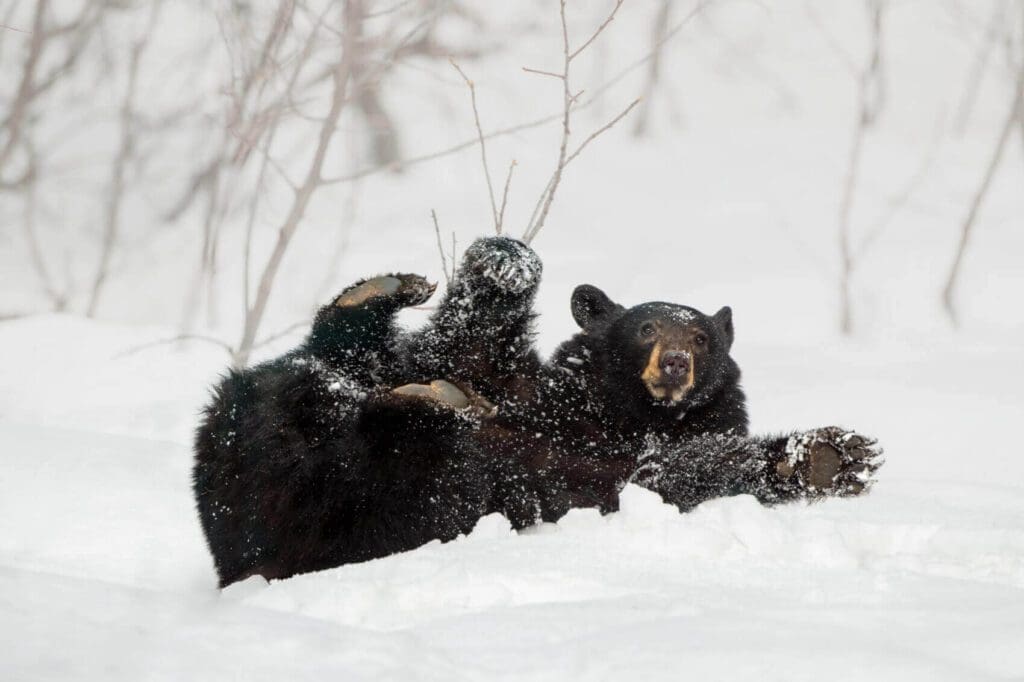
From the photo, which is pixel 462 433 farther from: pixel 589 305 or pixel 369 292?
pixel 589 305

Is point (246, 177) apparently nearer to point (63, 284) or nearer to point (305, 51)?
point (63, 284)

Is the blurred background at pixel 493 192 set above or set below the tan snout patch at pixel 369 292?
above

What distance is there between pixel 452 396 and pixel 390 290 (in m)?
0.35

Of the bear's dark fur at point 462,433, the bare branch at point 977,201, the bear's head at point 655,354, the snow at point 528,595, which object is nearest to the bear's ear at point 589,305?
the bear's head at point 655,354

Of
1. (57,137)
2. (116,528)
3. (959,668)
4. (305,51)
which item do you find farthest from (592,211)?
(959,668)

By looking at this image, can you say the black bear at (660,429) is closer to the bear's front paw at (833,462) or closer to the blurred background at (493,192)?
the bear's front paw at (833,462)

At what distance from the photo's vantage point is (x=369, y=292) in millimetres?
3234

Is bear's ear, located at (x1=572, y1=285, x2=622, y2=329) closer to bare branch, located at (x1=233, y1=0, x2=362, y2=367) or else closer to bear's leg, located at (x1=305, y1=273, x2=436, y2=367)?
bear's leg, located at (x1=305, y1=273, x2=436, y2=367)

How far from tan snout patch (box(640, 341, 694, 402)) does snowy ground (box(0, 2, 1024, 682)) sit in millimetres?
537

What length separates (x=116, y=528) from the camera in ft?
11.3

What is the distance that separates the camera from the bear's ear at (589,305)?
400cm

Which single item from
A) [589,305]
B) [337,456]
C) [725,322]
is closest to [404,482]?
[337,456]

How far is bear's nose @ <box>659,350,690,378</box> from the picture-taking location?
3.54 m

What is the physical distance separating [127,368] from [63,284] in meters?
4.77
